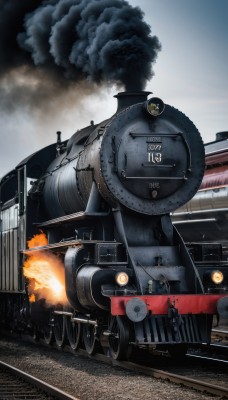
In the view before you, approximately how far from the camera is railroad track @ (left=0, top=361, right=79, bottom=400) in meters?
8.23

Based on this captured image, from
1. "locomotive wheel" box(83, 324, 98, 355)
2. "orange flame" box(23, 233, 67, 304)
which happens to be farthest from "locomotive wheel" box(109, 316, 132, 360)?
"orange flame" box(23, 233, 67, 304)

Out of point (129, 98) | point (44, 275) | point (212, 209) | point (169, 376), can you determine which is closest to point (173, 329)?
point (169, 376)

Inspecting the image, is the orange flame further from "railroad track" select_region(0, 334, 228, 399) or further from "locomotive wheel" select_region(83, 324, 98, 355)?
"railroad track" select_region(0, 334, 228, 399)

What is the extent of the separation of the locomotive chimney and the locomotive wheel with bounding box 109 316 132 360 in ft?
11.1

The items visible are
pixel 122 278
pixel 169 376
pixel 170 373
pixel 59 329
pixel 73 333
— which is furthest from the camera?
pixel 59 329

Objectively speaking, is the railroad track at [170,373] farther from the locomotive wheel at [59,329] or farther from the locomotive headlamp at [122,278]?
the locomotive headlamp at [122,278]

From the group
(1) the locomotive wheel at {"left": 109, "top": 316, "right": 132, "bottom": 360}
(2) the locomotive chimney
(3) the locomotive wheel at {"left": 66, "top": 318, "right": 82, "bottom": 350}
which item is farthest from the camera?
(3) the locomotive wheel at {"left": 66, "top": 318, "right": 82, "bottom": 350}

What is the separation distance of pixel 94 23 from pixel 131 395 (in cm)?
810

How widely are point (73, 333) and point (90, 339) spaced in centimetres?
90

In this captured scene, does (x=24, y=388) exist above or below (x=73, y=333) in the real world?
below

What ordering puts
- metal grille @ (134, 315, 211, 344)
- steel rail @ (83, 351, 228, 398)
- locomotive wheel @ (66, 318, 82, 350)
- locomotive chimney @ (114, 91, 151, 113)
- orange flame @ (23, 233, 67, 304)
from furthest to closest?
orange flame @ (23, 233, 67, 304) → locomotive wheel @ (66, 318, 82, 350) → locomotive chimney @ (114, 91, 151, 113) → metal grille @ (134, 315, 211, 344) → steel rail @ (83, 351, 228, 398)

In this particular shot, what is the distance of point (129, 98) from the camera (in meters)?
11.5

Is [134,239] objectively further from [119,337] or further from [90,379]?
[90,379]

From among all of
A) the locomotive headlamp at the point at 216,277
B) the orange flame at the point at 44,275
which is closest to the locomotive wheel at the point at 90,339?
the orange flame at the point at 44,275
